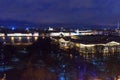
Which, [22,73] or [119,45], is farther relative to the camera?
[119,45]

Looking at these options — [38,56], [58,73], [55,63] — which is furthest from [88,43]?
[58,73]

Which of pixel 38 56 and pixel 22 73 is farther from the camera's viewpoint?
pixel 38 56

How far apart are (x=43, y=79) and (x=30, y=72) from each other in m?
3.20

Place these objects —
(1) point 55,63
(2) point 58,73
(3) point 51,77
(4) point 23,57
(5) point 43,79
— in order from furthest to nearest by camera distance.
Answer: (4) point 23,57 < (1) point 55,63 < (2) point 58,73 < (3) point 51,77 < (5) point 43,79

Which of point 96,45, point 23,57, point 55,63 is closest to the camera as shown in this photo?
point 55,63

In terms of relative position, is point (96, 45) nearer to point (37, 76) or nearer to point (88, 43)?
point (88, 43)

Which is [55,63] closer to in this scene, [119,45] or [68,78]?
[68,78]

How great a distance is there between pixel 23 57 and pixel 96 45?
24.7 m

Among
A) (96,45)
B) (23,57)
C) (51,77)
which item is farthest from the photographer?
(96,45)

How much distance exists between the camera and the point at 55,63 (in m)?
34.0

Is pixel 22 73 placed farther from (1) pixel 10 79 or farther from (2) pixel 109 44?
(2) pixel 109 44

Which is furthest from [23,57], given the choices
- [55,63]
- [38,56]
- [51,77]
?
[51,77]

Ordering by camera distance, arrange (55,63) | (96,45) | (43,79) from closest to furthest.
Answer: (43,79) → (55,63) → (96,45)

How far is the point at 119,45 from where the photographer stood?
6309cm
